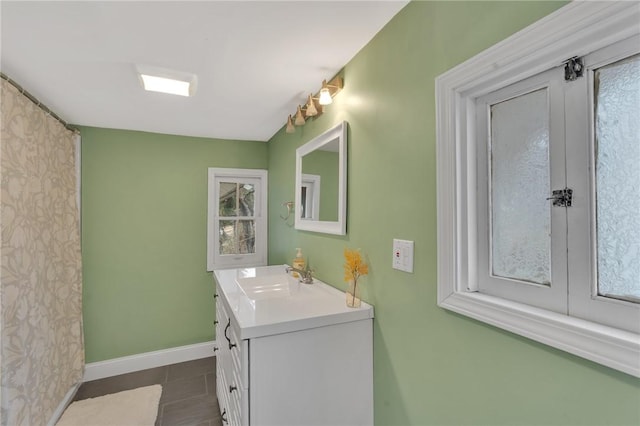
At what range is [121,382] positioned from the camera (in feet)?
8.29

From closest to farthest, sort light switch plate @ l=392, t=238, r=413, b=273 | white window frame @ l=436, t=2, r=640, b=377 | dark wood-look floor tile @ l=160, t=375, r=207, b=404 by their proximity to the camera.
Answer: white window frame @ l=436, t=2, r=640, b=377
light switch plate @ l=392, t=238, r=413, b=273
dark wood-look floor tile @ l=160, t=375, r=207, b=404

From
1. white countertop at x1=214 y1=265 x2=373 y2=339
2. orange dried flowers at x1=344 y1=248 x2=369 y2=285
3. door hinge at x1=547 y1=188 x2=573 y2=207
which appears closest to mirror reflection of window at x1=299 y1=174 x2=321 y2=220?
white countertop at x1=214 y1=265 x2=373 y2=339

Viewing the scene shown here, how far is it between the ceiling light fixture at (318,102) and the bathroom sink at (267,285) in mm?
1089

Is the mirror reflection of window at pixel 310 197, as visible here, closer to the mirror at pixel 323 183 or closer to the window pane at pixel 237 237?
the mirror at pixel 323 183

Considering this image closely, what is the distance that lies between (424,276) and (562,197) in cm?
50

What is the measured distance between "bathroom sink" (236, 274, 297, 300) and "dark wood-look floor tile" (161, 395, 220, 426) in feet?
3.24

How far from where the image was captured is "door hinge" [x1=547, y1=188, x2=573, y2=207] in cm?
74

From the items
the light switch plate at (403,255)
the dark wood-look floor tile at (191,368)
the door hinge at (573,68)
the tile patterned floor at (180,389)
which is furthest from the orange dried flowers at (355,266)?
the dark wood-look floor tile at (191,368)

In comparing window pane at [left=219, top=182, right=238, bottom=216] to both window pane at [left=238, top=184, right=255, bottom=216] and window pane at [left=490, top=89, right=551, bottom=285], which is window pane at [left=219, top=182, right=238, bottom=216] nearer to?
window pane at [left=238, top=184, right=255, bottom=216]

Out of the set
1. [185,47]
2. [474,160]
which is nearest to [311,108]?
[185,47]

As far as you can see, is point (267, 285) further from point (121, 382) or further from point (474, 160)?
point (121, 382)

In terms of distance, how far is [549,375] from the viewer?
74 centimetres

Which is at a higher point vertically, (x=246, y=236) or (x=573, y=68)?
(x=573, y=68)

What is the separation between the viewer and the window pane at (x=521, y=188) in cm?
80
